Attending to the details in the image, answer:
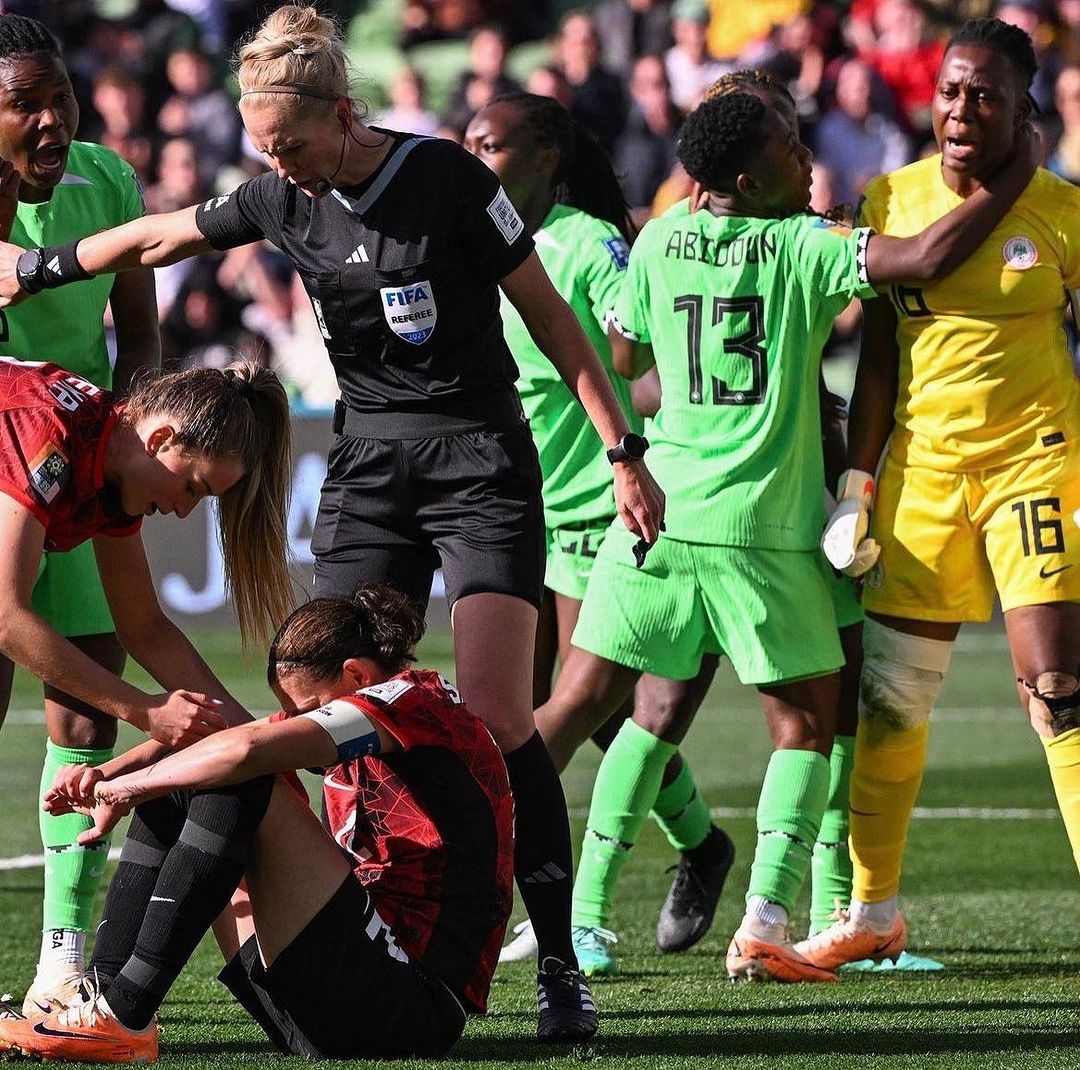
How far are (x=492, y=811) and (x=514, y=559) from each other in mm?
571

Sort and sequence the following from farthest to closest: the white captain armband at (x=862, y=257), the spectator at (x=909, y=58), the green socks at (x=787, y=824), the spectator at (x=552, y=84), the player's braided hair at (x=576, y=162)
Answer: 1. the spectator at (x=909, y=58)
2. the spectator at (x=552, y=84)
3. the player's braided hair at (x=576, y=162)
4. the green socks at (x=787, y=824)
5. the white captain armband at (x=862, y=257)

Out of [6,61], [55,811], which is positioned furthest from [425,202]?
[55,811]

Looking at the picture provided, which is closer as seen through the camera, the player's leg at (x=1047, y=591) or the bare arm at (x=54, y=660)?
the bare arm at (x=54, y=660)

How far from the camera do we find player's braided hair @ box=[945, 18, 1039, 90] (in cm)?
471

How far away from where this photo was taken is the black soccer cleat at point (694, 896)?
5.38 metres

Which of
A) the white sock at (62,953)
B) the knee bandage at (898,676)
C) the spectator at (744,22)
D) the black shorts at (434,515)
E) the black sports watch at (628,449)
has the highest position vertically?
the spectator at (744,22)

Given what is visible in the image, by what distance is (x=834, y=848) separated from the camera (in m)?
5.37

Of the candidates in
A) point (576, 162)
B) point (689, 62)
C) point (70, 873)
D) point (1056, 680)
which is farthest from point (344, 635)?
point (689, 62)

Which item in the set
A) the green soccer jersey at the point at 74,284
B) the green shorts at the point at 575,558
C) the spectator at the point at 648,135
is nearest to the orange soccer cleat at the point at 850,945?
the green shorts at the point at 575,558

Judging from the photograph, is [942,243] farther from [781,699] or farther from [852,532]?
[781,699]

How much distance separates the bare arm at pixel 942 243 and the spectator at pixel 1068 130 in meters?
9.78

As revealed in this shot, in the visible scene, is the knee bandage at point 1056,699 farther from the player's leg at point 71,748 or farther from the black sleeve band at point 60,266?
the black sleeve band at point 60,266

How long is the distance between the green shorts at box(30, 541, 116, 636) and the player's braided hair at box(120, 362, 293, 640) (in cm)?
51

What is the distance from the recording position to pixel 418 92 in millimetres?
15891
